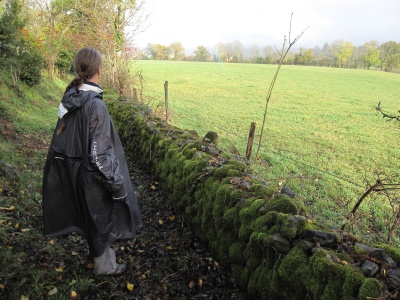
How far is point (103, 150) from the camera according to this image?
2.60m

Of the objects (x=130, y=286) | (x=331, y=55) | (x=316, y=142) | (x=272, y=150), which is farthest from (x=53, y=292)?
(x=331, y=55)

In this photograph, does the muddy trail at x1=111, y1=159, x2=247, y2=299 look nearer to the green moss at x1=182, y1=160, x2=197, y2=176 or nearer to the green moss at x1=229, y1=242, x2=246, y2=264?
the green moss at x1=229, y1=242, x2=246, y2=264

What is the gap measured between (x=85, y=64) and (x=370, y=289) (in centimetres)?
273

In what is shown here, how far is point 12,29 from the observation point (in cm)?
Result: 799

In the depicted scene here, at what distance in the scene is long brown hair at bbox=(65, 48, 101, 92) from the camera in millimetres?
2670

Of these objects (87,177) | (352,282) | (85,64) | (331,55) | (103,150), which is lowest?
(352,282)

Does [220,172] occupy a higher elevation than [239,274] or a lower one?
higher

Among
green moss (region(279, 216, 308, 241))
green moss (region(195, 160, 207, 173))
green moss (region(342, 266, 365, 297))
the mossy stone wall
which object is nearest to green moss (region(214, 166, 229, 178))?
the mossy stone wall

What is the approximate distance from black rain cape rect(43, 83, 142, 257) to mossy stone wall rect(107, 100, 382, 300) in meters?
0.94

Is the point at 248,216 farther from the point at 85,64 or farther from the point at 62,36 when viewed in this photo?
the point at 62,36

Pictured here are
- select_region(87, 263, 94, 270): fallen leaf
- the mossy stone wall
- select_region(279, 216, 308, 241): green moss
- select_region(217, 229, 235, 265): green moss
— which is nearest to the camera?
the mossy stone wall

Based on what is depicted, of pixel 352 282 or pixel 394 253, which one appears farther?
pixel 394 253

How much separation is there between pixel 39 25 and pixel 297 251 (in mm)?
22168

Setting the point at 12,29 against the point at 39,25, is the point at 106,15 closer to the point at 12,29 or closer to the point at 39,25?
the point at 39,25
